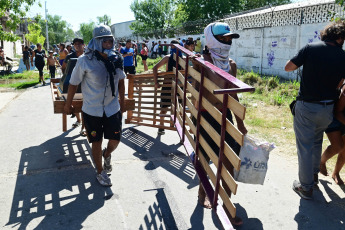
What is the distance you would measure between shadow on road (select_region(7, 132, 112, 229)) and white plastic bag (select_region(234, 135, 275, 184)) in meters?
1.64

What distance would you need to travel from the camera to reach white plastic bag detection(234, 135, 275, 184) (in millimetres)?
2318

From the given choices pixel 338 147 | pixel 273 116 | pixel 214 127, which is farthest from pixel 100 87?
pixel 273 116

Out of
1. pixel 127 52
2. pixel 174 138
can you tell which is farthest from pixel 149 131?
pixel 127 52

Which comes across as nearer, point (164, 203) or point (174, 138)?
point (164, 203)

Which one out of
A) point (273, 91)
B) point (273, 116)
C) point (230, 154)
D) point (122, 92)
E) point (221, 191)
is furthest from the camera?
point (273, 91)

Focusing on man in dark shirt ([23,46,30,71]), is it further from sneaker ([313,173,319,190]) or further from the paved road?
sneaker ([313,173,319,190])

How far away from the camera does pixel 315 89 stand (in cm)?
309

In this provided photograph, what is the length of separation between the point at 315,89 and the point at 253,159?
4.22 feet

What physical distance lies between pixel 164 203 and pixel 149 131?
2685 mm

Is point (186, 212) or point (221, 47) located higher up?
point (221, 47)

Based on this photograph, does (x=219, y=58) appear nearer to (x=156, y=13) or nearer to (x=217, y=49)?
(x=217, y=49)

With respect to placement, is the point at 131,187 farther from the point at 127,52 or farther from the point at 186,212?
the point at 127,52

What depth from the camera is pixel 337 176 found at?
3.70 meters

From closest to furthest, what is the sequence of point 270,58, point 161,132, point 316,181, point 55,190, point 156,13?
1. point 55,190
2. point 316,181
3. point 161,132
4. point 270,58
5. point 156,13
